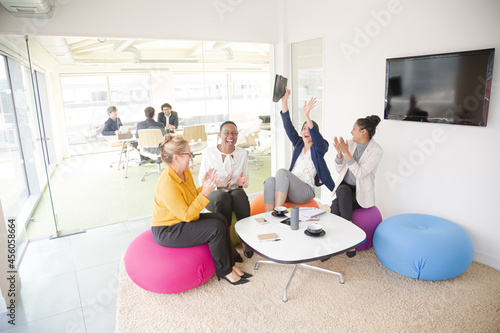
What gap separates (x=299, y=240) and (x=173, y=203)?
1.03 metres

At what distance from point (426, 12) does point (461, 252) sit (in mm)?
2186

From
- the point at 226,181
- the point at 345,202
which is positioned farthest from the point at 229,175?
the point at 345,202

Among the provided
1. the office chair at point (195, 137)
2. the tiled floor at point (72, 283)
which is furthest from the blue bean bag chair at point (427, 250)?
the office chair at point (195, 137)

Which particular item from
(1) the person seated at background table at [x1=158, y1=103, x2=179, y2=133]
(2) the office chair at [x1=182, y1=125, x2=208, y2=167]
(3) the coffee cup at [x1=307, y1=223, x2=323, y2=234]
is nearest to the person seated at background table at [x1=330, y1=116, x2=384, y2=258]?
(3) the coffee cup at [x1=307, y1=223, x2=323, y2=234]

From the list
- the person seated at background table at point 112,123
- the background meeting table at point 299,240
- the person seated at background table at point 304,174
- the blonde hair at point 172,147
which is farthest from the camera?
the person seated at background table at point 112,123

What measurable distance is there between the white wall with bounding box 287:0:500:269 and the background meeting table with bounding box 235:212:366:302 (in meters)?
1.12

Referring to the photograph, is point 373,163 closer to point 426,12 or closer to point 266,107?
point 426,12

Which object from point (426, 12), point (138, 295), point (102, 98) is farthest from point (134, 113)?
point (426, 12)

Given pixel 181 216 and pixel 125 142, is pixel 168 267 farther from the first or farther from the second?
pixel 125 142

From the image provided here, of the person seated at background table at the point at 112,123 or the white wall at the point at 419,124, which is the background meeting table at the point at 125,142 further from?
the white wall at the point at 419,124

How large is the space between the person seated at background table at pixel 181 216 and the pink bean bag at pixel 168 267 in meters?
0.06

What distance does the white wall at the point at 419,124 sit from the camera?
2.85 m

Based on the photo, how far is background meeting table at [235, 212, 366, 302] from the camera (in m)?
2.36

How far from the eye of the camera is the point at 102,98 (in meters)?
3.96
